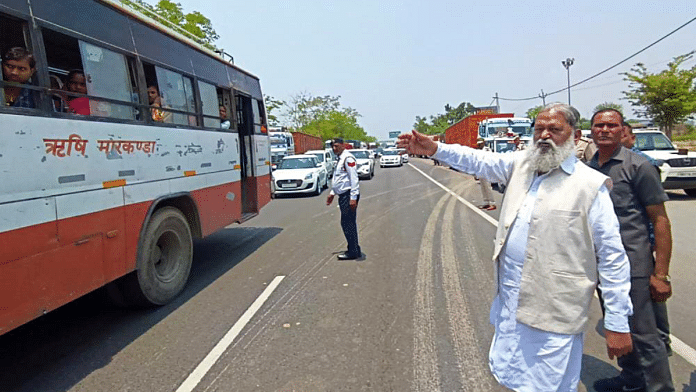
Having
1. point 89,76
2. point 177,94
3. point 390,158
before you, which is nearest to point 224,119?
point 177,94

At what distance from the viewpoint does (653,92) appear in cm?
2875

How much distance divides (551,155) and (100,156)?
12.5ft

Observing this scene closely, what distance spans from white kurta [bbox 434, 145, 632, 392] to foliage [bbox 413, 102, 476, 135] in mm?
98398

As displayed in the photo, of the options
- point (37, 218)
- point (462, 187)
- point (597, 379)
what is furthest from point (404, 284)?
point (462, 187)

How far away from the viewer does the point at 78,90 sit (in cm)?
399

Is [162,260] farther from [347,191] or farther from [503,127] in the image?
[503,127]

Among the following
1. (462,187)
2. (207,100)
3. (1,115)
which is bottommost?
(462,187)

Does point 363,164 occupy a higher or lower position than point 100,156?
lower

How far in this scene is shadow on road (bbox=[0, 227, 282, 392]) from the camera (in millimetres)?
3520

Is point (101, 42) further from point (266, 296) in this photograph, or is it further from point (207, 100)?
point (266, 296)

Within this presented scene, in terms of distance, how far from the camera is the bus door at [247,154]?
8.62 meters

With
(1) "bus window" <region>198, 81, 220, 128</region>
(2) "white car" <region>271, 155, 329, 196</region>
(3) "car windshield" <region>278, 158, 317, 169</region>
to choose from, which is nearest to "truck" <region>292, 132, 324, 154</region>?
(3) "car windshield" <region>278, 158, 317, 169</region>

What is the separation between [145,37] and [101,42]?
0.91 metres

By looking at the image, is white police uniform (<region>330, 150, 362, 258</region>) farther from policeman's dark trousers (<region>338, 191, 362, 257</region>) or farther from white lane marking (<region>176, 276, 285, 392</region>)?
white lane marking (<region>176, 276, 285, 392</region>)
